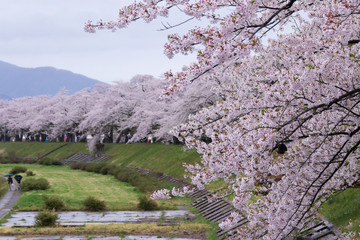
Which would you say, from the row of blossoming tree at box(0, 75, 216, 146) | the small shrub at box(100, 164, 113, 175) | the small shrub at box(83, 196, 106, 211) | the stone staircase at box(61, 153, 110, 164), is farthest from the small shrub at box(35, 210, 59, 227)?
the stone staircase at box(61, 153, 110, 164)

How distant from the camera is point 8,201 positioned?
28922mm

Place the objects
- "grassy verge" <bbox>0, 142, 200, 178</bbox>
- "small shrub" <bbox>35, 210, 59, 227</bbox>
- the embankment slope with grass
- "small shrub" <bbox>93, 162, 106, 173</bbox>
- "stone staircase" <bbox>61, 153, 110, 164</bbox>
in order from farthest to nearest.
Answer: "stone staircase" <bbox>61, 153, 110, 164</bbox> < "small shrub" <bbox>93, 162, 106, 173</bbox> < "grassy verge" <bbox>0, 142, 200, 178</bbox> < "small shrub" <bbox>35, 210, 59, 227</bbox> < the embankment slope with grass

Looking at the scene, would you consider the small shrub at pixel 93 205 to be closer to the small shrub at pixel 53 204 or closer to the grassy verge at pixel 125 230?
the small shrub at pixel 53 204

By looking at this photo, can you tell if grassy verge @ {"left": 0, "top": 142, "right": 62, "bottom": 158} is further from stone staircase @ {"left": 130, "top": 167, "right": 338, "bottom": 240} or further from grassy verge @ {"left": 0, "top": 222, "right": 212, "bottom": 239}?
grassy verge @ {"left": 0, "top": 222, "right": 212, "bottom": 239}

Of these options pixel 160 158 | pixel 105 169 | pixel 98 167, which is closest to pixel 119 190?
pixel 160 158

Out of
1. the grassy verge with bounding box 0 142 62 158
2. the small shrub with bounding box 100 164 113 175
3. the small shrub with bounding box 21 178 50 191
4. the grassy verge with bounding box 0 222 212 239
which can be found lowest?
the grassy verge with bounding box 0 222 212 239

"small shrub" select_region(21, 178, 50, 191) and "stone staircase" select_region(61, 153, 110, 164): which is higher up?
"stone staircase" select_region(61, 153, 110, 164)

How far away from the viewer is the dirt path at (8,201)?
2523cm

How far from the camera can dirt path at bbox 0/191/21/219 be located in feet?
82.8

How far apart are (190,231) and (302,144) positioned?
A: 13047 millimetres

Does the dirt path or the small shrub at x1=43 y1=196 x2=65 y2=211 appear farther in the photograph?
the small shrub at x1=43 y1=196 x2=65 y2=211

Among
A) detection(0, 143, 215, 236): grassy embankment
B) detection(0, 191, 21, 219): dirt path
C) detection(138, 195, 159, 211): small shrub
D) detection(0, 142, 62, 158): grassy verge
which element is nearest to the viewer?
detection(0, 143, 215, 236): grassy embankment

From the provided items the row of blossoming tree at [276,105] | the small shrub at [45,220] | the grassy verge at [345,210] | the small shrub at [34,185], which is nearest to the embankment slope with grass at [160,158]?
the grassy verge at [345,210]

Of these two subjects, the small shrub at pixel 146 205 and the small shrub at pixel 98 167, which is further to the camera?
the small shrub at pixel 98 167
